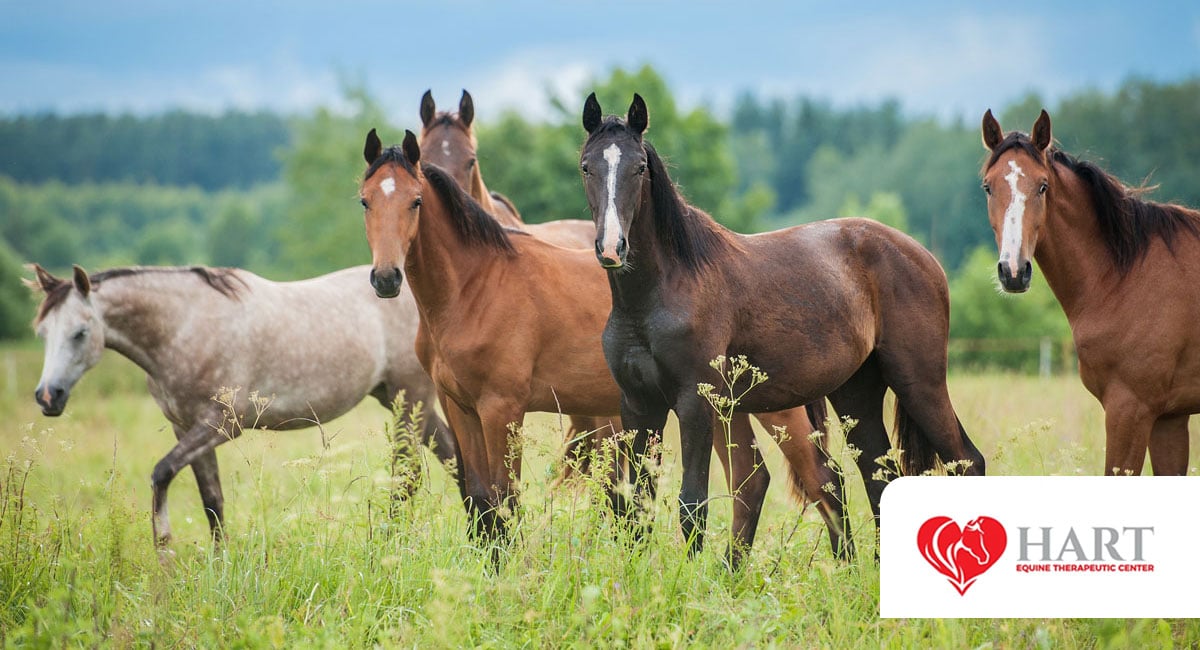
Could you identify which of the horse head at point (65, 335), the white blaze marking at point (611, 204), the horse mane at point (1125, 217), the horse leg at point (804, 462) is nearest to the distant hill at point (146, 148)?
the horse head at point (65, 335)

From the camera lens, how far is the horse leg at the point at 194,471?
673cm

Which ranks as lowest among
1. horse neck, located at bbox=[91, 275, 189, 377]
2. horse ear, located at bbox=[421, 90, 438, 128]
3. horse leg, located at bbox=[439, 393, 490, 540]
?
horse leg, located at bbox=[439, 393, 490, 540]

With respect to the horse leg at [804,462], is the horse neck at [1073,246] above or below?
above

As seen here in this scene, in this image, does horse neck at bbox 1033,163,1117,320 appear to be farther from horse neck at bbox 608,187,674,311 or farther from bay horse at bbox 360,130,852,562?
horse neck at bbox 608,187,674,311

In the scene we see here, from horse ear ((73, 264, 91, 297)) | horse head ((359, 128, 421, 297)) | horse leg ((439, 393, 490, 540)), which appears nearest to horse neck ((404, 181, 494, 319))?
horse head ((359, 128, 421, 297))

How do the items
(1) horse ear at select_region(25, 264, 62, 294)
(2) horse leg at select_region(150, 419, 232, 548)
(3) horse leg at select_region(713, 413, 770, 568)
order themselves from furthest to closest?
(1) horse ear at select_region(25, 264, 62, 294), (2) horse leg at select_region(150, 419, 232, 548), (3) horse leg at select_region(713, 413, 770, 568)

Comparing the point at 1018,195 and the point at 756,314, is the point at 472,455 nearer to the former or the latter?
the point at 756,314

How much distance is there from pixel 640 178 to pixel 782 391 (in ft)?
4.59

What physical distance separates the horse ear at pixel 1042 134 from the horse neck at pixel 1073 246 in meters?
0.17

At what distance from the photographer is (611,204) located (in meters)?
4.59

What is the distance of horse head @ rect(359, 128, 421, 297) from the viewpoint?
5.53m

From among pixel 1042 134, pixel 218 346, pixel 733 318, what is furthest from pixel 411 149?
pixel 1042 134

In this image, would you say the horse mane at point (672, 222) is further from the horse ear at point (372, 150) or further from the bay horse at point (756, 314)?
the horse ear at point (372, 150)

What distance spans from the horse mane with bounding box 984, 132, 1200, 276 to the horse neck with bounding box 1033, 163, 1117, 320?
42 mm
